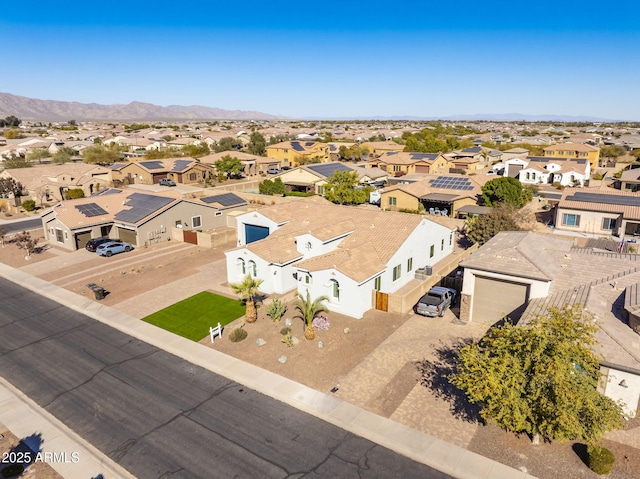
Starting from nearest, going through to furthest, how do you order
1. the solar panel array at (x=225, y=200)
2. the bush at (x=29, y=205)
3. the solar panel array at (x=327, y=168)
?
the solar panel array at (x=225, y=200)
the bush at (x=29, y=205)
the solar panel array at (x=327, y=168)

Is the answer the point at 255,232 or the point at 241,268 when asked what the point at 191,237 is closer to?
the point at 255,232

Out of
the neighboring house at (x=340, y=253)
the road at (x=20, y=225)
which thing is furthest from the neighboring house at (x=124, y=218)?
the neighboring house at (x=340, y=253)

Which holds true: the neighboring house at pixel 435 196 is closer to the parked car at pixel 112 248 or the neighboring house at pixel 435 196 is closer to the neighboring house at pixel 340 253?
the neighboring house at pixel 340 253

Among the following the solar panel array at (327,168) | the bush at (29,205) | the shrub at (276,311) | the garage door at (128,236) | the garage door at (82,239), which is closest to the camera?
the shrub at (276,311)

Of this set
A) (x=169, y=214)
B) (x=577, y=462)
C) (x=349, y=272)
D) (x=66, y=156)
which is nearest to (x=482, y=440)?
(x=577, y=462)

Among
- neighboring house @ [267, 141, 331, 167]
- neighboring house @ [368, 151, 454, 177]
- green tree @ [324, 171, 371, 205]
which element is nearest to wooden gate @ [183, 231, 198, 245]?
green tree @ [324, 171, 371, 205]

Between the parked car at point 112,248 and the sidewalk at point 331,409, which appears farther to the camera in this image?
the parked car at point 112,248
